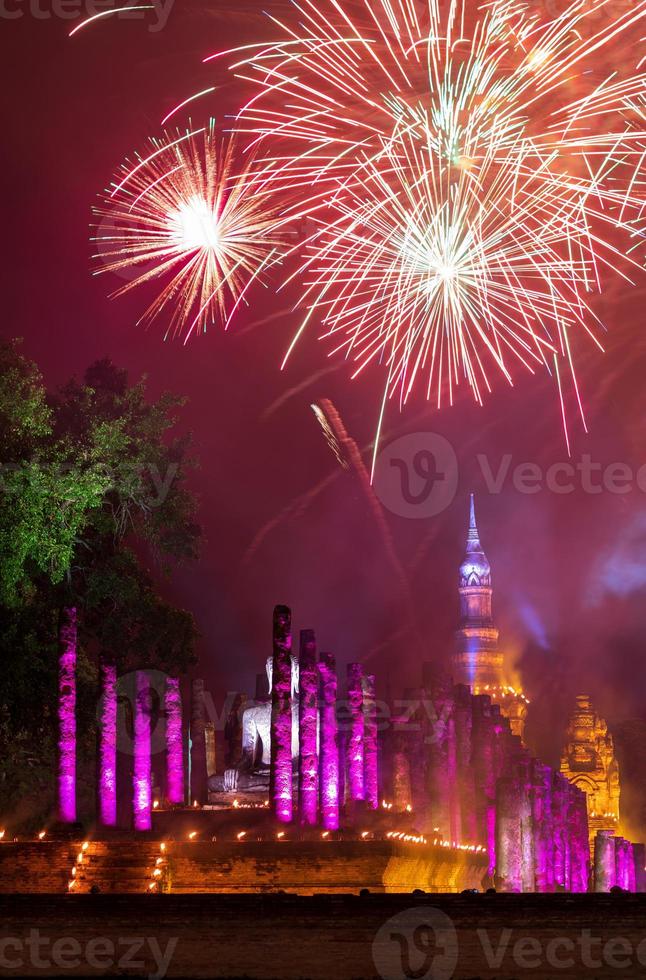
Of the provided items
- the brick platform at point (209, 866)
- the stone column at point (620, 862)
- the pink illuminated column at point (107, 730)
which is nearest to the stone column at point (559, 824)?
→ the stone column at point (620, 862)

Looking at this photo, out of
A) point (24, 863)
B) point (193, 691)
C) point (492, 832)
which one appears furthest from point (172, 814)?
point (492, 832)

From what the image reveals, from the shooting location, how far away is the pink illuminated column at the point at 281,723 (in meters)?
33.0

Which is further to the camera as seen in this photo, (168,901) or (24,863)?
(24,863)

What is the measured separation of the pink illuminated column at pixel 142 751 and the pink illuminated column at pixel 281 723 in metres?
2.80

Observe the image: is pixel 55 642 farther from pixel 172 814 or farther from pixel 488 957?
pixel 488 957

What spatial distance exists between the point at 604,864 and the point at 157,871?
34678mm

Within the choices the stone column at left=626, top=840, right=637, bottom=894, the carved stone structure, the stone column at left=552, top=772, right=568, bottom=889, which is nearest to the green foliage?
the stone column at left=552, top=772, right=568, bottom=889

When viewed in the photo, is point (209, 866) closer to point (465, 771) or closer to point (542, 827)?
point (465, 771)

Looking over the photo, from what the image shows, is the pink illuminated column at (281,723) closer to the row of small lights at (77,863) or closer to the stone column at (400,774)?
the row of small lights at (77,863)

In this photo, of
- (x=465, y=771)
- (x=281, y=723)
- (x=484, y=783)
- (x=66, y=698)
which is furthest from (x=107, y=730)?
(x=484, y=783)

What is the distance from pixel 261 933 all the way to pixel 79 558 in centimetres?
1597

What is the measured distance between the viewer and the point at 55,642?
35.3 m

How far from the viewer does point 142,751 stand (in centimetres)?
3419

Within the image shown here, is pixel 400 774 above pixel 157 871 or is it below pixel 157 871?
above
